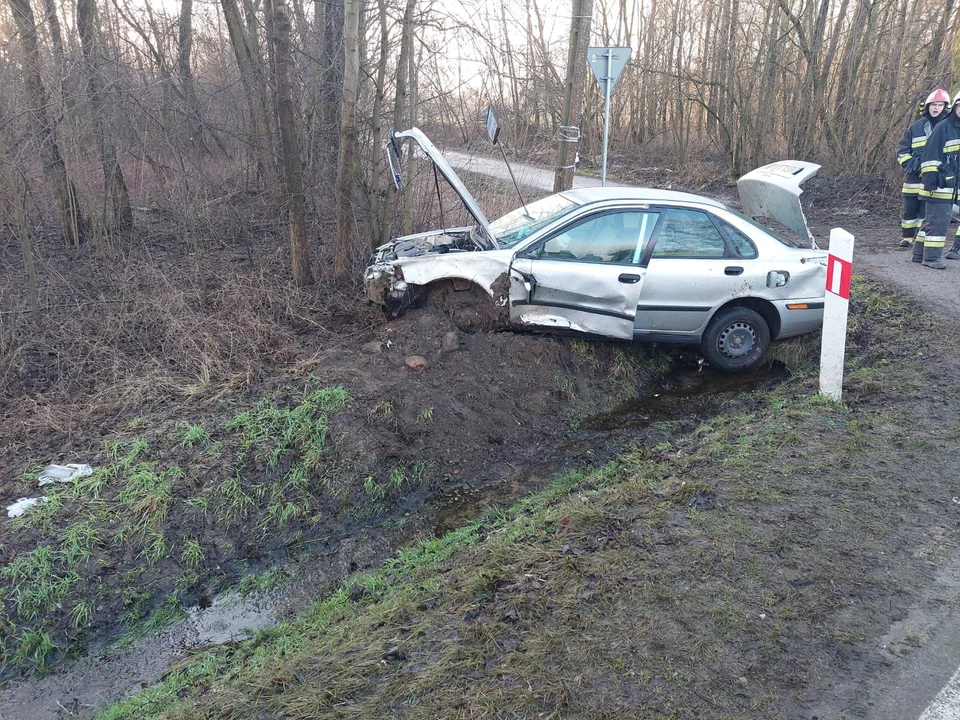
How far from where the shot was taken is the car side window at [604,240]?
6.70 metres

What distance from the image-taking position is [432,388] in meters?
6.48

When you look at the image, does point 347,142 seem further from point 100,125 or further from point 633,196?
point 633,196

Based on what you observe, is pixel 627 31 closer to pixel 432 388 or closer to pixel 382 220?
pixel 382 220

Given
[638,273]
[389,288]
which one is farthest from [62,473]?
[638,273]

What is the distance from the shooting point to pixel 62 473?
5395mm

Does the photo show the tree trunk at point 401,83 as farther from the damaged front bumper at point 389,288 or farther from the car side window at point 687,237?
the car side window at point 687,237

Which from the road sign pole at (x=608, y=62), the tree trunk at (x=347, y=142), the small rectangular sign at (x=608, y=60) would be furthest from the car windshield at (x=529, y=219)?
the small rectangular sign at (x=608, y=60)

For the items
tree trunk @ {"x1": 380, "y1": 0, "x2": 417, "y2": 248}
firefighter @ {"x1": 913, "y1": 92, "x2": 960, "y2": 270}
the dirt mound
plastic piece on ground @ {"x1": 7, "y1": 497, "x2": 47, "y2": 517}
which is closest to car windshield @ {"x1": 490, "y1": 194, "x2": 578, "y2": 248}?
the dirt mound

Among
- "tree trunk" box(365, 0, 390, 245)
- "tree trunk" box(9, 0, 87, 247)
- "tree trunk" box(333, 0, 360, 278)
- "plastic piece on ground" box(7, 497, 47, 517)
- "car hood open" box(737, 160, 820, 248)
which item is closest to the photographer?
"plastic piece on ground" box(7, 497, 47, 517)

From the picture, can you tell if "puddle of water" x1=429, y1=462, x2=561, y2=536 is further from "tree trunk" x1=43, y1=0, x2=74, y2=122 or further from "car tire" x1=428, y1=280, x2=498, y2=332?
"tree trunk" x1=43, y1=0, x2=74, y2=122

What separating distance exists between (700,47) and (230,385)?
17.1 meters

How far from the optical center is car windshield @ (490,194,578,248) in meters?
6.90

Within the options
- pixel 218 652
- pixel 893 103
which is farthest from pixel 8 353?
pixel 893 103

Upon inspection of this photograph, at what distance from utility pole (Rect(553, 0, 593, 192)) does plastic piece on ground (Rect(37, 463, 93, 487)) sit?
705cm
